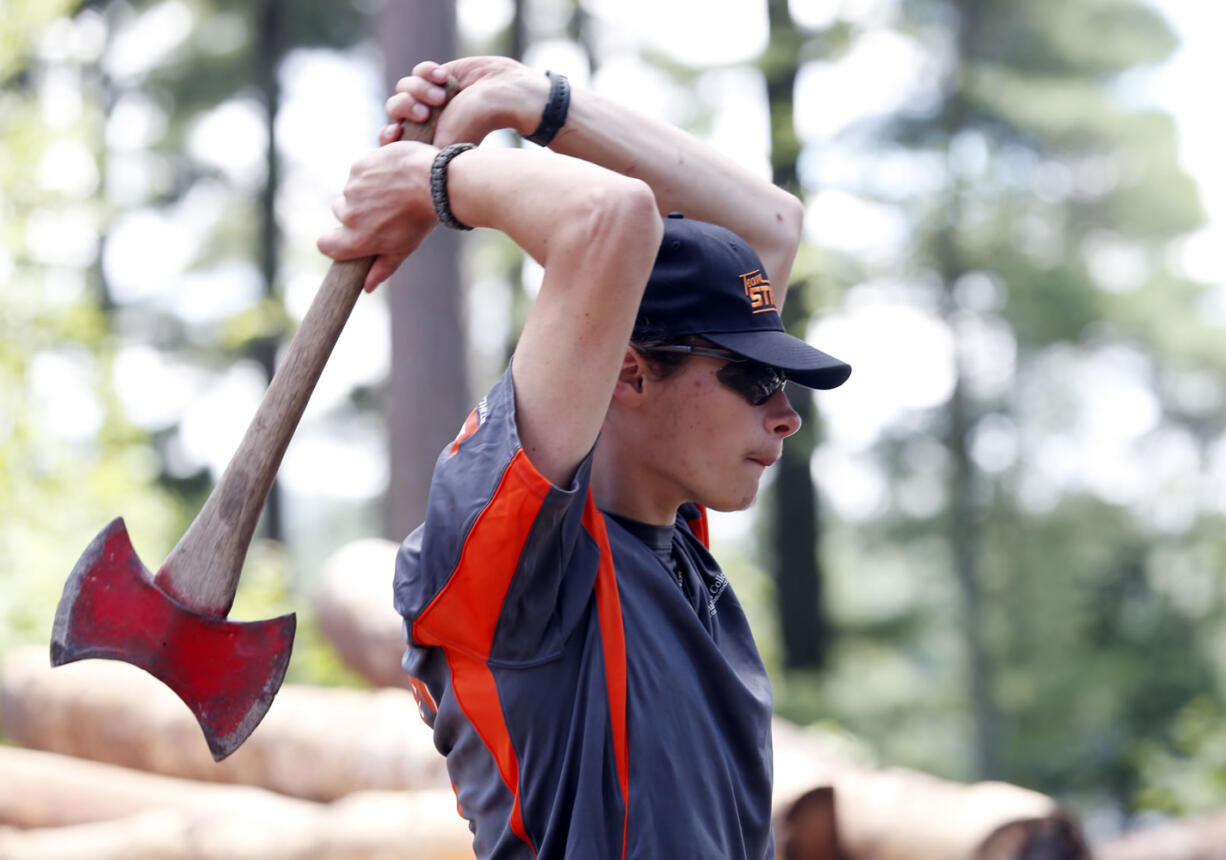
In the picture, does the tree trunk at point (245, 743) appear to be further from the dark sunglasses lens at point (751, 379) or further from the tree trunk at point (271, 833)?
the dark sunglasses lens at point (751, 379)

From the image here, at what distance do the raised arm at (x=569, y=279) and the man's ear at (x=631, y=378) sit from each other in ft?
0.71

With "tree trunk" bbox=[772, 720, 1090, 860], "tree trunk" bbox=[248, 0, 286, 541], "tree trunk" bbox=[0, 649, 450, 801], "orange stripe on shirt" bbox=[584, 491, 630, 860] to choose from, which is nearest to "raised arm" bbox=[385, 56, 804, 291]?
"orange stripe on shirt" bbox=[584, 491, 630, 860]

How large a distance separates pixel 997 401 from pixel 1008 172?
8.42ft

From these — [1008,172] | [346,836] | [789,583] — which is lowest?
[789,583]

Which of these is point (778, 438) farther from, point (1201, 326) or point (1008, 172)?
point (1201, 326)

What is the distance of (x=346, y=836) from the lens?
4062 millimetres

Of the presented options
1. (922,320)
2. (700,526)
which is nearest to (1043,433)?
(922,320)

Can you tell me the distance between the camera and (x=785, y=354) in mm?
1799

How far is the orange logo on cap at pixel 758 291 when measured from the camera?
1853 millimetres

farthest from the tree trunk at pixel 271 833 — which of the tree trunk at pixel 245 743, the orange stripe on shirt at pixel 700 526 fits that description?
the orange stripe on shirt at pixel 700 526

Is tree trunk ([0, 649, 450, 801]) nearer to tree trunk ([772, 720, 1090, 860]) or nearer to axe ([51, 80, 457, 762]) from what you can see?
tree trunk ([772, 720, 1090, 860])

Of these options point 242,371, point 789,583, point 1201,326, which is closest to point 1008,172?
point 1201,326

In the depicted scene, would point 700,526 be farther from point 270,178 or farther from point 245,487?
point 270,178

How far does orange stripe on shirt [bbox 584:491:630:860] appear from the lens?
1.66 m
